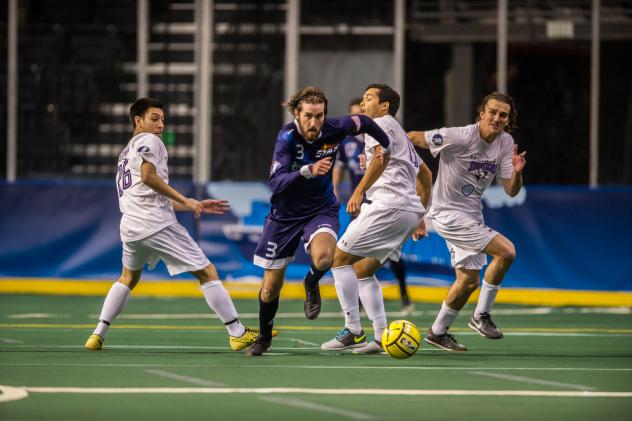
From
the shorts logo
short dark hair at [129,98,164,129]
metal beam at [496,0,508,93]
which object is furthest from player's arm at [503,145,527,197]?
metal beam at [496,0,508,93]

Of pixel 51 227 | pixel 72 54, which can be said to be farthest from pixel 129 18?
pixel 51 227

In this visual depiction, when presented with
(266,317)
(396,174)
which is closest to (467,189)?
(396,174)

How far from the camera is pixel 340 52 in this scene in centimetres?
2092

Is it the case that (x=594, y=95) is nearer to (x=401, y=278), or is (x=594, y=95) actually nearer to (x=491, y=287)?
(x=401, y=278)

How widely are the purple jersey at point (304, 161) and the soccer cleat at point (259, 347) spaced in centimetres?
95

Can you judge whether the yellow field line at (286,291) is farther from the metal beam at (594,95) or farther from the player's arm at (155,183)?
the player's arm at (155,183)

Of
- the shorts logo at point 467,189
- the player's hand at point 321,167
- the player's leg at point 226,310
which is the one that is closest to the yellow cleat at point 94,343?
the player's leg at point 226,310

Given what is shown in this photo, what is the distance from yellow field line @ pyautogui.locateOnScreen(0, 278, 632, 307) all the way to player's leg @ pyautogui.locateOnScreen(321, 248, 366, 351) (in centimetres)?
614

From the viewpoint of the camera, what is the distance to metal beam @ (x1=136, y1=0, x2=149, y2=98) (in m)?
21.0

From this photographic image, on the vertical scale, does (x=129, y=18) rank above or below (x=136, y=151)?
above

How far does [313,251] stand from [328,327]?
309cm

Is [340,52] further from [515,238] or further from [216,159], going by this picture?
[515,238]

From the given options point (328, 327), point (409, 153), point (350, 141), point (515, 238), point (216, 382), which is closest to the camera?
point (216, 382)

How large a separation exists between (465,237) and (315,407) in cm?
376
